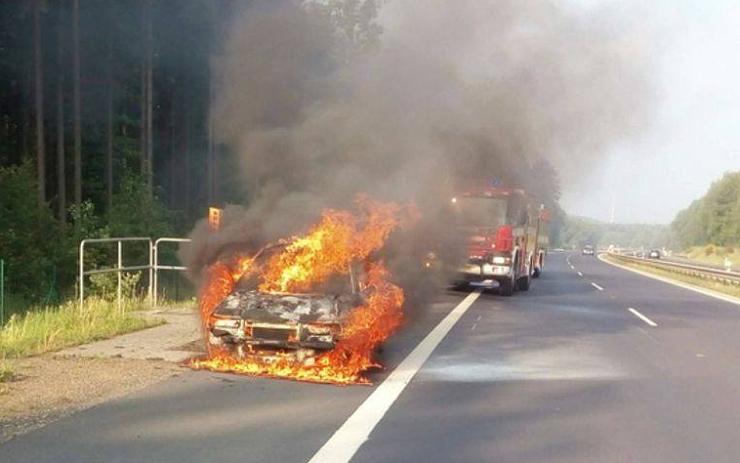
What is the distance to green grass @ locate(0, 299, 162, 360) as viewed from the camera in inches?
403

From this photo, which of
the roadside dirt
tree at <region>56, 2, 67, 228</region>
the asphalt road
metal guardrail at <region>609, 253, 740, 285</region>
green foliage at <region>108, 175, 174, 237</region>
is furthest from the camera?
metal guardrail at <region>609, 253, 740, 285</region>

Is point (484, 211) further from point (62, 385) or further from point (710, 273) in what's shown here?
point (710, 273)

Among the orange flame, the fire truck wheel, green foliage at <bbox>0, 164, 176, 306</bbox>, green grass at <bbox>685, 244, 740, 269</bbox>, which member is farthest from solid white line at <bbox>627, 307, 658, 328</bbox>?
green grass at <bbox>685, 244, 740, 269</bbox>

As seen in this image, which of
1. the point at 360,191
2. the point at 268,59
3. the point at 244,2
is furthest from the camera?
the point at 244,2

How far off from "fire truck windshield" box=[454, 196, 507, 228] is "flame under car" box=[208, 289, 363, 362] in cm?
1132

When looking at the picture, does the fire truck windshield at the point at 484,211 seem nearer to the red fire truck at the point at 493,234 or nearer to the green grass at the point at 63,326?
the red fire truck at the point at 493,234

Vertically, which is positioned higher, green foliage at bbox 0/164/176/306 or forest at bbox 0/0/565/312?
forest at bbox 0/0/565/312

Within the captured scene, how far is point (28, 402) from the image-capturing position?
7.34 metres

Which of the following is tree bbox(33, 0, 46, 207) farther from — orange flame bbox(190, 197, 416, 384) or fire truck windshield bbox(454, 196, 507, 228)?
orange flame bbox(190, 197, 416, 384)

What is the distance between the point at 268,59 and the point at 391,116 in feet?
8.98

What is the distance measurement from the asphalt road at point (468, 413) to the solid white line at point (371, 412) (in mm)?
90

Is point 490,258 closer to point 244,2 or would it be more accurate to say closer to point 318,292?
point 244,2

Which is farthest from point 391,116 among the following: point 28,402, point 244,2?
point 28,402

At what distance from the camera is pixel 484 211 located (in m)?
21.7
